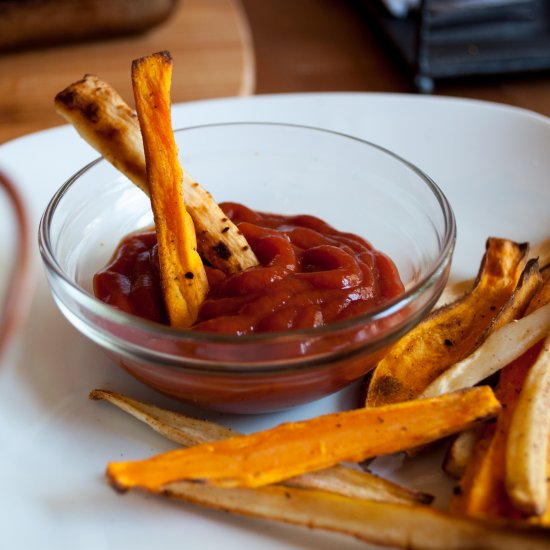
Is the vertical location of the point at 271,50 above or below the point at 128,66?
below

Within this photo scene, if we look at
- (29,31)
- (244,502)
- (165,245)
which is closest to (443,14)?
(29,31)

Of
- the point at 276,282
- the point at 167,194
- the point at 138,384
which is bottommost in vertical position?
the point at 138,384

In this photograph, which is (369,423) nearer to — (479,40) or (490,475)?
(490,475)

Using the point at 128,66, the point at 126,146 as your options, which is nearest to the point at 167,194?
the point at 126,146

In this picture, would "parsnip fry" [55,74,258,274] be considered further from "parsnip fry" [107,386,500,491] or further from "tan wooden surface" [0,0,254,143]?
"tan wooden surface" [0,0,254,143]

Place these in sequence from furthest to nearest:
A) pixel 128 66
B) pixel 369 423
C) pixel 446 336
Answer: pixel 128 66 < pixel 446 336 < pixel 369 423

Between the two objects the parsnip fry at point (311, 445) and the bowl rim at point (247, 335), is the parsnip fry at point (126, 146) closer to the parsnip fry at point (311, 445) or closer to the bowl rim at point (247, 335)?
the bowl rim at point (247, 335)
